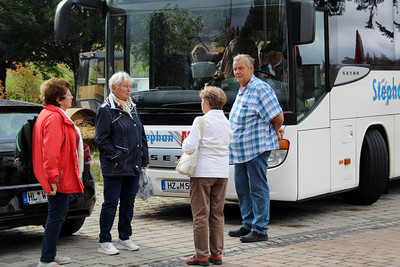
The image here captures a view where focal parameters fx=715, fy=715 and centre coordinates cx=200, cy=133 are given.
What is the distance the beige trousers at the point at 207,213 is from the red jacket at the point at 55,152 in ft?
3.39

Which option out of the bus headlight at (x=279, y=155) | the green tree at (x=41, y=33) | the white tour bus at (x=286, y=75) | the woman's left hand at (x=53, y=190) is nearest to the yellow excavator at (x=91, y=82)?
the green tree at (x=41, y=33)

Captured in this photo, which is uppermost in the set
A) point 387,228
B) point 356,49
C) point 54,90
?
point 356,49

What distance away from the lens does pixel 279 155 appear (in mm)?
8430

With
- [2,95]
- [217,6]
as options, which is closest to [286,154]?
[217,6]

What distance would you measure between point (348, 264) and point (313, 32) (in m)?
3.03

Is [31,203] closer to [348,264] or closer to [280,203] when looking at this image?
[348,264]

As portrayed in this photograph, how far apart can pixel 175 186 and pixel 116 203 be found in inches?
83.8

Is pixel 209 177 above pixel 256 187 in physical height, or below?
above

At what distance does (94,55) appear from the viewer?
27.9 meters

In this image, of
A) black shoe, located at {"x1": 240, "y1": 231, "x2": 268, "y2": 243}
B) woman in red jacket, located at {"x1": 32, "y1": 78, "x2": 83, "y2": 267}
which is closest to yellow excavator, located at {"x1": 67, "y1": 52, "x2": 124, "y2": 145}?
black shoe, located at {"x1": 240, "y1": 231, "x2": 268, "y2": 243}

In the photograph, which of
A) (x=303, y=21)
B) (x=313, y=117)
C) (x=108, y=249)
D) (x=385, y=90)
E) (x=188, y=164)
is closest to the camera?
(x=188, y=164)

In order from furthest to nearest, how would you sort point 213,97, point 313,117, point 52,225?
point 313,117
point 213,97
point 52,225

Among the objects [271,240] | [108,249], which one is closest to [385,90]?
[271,240]

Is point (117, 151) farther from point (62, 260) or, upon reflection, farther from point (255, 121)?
point (255, 121)
